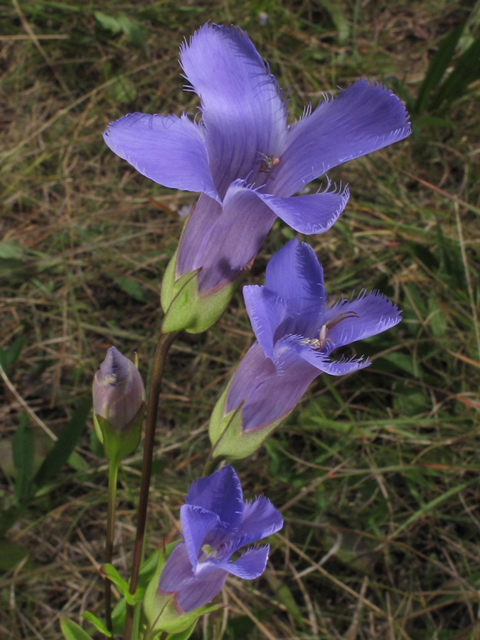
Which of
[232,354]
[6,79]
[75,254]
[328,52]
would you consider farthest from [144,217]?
[328,52]

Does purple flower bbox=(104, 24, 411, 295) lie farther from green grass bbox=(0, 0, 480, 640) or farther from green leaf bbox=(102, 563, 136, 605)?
green grass bbox=(0, 0, 480, 640)

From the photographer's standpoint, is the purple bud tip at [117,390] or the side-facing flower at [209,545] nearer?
the side-facing flower at [209,545]

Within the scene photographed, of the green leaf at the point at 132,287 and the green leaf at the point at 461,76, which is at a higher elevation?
the green leaf at the point at 461,76

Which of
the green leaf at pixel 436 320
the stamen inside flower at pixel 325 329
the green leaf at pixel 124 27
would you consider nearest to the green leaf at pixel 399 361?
the green leaf at pixel 436 320

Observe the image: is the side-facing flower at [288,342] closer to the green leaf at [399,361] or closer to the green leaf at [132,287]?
the green leaf at [399,361]

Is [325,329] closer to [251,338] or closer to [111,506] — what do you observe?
[111,506]

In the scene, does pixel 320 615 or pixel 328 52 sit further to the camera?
pixel 328 52

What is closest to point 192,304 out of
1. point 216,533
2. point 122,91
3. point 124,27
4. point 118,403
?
point 118,403

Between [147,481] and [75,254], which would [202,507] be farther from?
[75,254]
